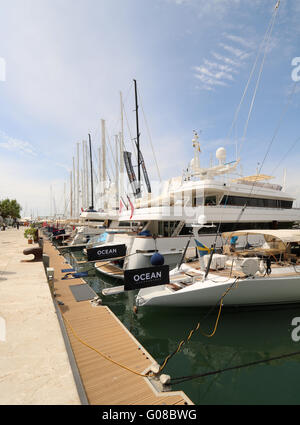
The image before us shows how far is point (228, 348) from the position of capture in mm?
6406

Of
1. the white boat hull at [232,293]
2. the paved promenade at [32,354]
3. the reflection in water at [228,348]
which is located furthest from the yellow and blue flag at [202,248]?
the paved promenade at [32,354]

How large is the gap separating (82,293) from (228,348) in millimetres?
6748

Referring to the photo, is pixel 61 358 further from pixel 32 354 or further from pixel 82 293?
pixel 82 293

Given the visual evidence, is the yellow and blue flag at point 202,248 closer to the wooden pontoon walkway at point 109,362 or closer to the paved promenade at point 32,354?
the wooden pontoon walkway at point 109,362

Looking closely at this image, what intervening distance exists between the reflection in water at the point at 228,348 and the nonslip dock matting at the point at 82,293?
1.32m

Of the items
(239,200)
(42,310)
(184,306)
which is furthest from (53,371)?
(239,200)

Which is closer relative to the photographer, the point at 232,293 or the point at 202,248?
the point at 232,293

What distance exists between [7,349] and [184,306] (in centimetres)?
574

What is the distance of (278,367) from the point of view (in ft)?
18.4

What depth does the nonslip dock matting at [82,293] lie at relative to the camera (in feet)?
31.5

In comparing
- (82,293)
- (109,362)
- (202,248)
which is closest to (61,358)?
(109,362)

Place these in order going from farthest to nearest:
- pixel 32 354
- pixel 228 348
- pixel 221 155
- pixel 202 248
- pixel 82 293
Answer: pixel 221 155, pixel 82 293, pixel 202 248, pixel 228 348, pixel 32 354

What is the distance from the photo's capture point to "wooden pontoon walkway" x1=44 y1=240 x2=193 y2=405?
13.1 feet
